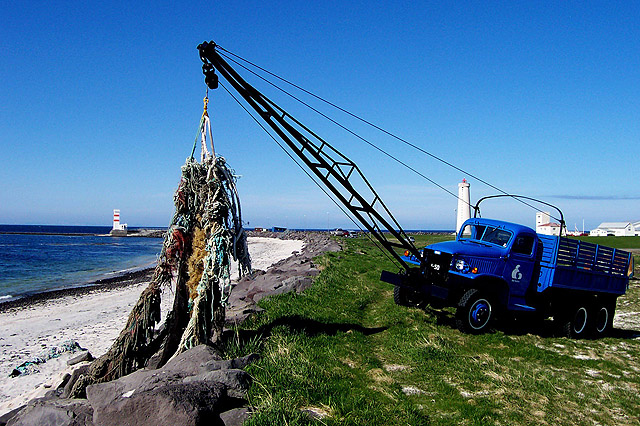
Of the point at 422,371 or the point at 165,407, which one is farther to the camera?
the point at 422,371

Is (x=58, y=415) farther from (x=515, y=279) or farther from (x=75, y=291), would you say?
(x=75, y=291)

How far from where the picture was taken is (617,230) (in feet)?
314

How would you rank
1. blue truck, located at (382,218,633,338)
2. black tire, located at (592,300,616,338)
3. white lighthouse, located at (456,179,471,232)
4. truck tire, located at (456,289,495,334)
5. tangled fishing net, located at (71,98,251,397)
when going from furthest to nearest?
white lighthouse, located at (456,179,471,232), black tire, located at (592,300,616,338), blue truck, located at (382,218,633,338), truck tire, located at (456,289,495,334), tangled fishing net, located at (71,98,251,397)

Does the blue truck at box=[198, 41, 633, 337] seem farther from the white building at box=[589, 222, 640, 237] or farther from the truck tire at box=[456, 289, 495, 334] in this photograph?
the white building at box=[589, 222, 640, 237]

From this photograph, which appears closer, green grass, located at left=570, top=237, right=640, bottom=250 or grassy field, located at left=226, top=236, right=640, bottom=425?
grassy field, located at left=226, top=236, right=640, bottom=425

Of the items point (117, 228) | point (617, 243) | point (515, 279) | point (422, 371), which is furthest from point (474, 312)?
point (117, 228)

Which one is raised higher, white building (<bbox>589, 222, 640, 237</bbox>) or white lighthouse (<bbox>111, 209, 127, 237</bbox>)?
white building (<bbox>589, 222, 640, 237</bbox>)

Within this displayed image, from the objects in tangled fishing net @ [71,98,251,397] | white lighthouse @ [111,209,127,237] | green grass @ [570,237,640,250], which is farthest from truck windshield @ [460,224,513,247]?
white lighthouse @ [111,209,127,237]

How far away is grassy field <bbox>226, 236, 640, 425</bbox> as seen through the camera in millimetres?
5809

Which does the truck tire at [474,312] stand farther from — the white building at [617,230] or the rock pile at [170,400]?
the white building at [617,230]

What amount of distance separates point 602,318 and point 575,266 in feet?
6.63

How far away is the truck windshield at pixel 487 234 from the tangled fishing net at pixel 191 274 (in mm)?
6556

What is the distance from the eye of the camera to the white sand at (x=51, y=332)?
9.23 metres

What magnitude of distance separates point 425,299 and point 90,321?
40.5ft
